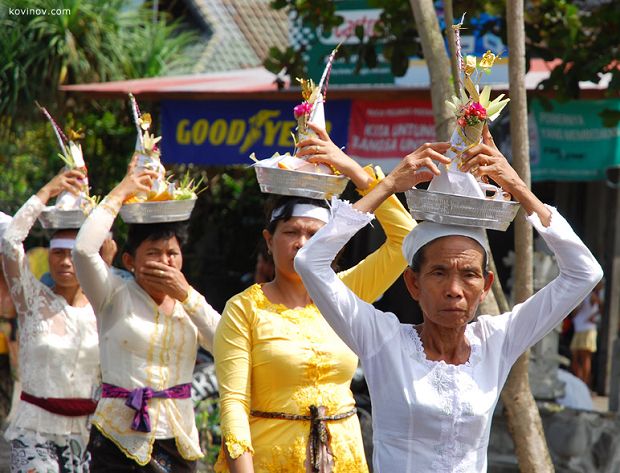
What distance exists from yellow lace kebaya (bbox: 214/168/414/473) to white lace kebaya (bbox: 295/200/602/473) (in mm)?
695

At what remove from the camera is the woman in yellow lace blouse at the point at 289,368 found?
4023 mm

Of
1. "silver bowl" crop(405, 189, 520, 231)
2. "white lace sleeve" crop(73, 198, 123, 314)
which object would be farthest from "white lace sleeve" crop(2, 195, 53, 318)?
"silver bowl" crop(405, 189, 520, 231)

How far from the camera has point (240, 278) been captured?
14.2 meters

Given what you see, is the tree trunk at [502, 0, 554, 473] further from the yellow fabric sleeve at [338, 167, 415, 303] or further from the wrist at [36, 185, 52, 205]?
the wrist at [36, 185, 52, 205]

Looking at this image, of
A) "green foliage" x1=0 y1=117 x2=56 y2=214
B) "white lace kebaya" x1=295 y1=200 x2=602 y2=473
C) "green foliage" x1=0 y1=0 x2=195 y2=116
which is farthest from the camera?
"green foliage" x1=0 y1=117 x2=56 y2=214

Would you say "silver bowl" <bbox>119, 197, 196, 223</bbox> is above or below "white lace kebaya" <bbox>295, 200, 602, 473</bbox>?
below

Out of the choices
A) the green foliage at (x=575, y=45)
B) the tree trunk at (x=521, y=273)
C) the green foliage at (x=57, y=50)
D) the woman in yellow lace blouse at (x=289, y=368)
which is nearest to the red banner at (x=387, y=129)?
the green foliage at (x=575, y=45)

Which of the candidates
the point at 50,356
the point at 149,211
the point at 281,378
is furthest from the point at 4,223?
the point at 281,378

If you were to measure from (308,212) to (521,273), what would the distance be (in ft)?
5.71

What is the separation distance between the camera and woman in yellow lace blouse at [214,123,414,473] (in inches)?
158

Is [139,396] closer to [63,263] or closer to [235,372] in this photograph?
[235,372]

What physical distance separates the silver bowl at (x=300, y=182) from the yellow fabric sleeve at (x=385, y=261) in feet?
0.87

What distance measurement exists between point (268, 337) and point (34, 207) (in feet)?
6.29

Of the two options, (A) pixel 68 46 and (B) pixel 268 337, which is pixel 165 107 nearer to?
(A) pixel 68 46
